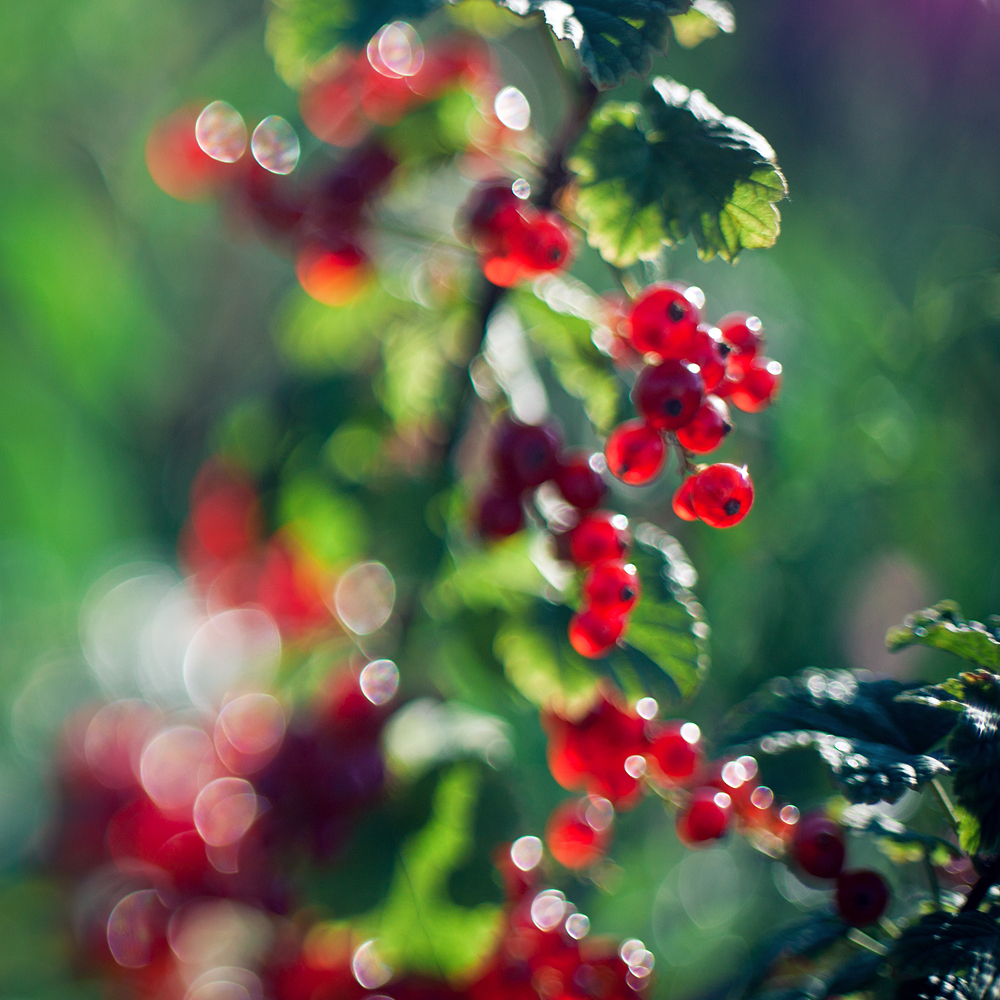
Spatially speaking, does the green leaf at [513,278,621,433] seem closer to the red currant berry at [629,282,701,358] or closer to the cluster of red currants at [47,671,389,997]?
the red currant berry at [629,282,701,358]

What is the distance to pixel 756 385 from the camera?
41 centimetres

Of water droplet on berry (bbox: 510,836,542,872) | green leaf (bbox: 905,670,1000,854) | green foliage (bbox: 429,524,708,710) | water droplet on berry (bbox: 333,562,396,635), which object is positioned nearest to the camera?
green leaf (bbox: 905,670,1000,854)

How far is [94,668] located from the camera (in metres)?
1.34

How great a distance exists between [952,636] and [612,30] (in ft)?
1.06

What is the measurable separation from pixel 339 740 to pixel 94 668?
Answer: 3.19 feet

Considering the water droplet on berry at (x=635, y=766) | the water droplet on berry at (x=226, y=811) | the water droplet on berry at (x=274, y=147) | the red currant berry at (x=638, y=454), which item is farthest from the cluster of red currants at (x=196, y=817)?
the water droplet on berry at (x=274, y=147)

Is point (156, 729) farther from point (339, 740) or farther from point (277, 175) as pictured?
point (277, 175)

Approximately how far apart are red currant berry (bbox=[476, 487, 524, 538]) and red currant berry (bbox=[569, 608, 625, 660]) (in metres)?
0.08

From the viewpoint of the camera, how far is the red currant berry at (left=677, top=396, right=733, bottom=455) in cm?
39

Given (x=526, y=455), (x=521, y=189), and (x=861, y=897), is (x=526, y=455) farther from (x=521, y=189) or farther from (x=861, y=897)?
(x=861, y=897)

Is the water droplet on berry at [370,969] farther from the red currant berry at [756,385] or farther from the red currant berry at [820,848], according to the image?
the red currant berry at [756,385]

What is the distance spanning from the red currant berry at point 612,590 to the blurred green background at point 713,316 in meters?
0.38

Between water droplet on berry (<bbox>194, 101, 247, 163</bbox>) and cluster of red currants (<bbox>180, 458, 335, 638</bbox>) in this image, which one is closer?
water droplet on berry (<bbox>194, 101, 247, 163</bbox>)

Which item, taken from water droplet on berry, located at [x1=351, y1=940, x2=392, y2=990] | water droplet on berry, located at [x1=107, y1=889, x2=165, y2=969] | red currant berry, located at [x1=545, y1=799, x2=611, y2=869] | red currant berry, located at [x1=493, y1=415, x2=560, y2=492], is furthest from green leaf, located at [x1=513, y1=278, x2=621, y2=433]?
water droplet on berry, located at [x1=107, y1=889, x2=165, y2=969]
